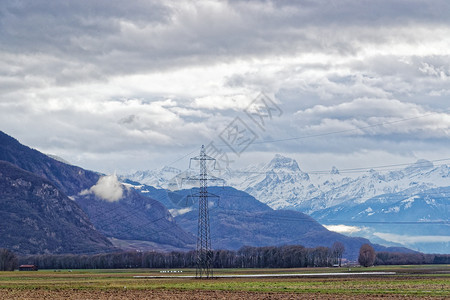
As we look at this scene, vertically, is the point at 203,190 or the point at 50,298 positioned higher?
the point at 203,190

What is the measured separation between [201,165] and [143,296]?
87.8 meters

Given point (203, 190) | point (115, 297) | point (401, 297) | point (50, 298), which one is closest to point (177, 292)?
point (115, 297)

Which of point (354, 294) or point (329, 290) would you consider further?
point (329, 290)

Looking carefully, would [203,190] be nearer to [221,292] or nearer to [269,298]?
[221,292]

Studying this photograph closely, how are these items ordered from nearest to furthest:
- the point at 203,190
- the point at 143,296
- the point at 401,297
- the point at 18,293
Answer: the point at 401,297, the point at 143,296, the point at 18,293, the point at 203,190

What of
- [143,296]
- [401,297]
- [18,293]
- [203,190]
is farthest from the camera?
[203,190]

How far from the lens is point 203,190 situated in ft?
609

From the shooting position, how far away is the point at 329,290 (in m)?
113

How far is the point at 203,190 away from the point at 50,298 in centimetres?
8723

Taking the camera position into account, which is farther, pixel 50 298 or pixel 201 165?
pixel 201 165

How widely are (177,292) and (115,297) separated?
14.2 m

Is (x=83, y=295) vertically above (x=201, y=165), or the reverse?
(x=201, y=165)

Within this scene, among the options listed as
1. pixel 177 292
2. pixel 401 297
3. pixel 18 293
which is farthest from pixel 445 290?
pixel 18 293

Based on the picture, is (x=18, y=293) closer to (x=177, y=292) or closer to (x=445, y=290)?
(x=177, y=292)
